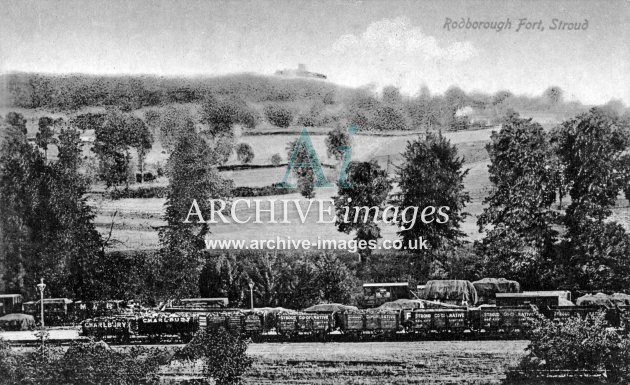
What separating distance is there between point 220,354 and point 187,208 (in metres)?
Answer: 1.20

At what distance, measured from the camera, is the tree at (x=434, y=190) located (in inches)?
249

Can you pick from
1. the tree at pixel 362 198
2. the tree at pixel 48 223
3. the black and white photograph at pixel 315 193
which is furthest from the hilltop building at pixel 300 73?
the tree at pixel 48 223

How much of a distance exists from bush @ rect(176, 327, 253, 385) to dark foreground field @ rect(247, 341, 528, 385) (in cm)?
10

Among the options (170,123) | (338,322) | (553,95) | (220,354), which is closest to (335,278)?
(338,322)

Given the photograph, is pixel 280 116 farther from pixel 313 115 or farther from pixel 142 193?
pixel 142 193

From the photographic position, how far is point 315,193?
20.8 feet

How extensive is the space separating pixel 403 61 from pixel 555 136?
1402mm

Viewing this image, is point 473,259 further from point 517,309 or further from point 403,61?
point 403,61

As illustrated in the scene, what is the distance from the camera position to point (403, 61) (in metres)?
6.19

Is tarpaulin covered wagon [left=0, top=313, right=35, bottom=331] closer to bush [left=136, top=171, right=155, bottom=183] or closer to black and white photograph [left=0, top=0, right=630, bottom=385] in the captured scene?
black and white photograph [left=0, top=0, right=630, bottom=385]

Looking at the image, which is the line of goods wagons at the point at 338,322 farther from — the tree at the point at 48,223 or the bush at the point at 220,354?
the tree at the point at 48,223

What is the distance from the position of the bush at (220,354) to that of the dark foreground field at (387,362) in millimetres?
103

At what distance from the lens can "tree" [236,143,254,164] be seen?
636 centimetres

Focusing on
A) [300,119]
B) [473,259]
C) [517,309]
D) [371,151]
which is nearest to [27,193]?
[300,119]
